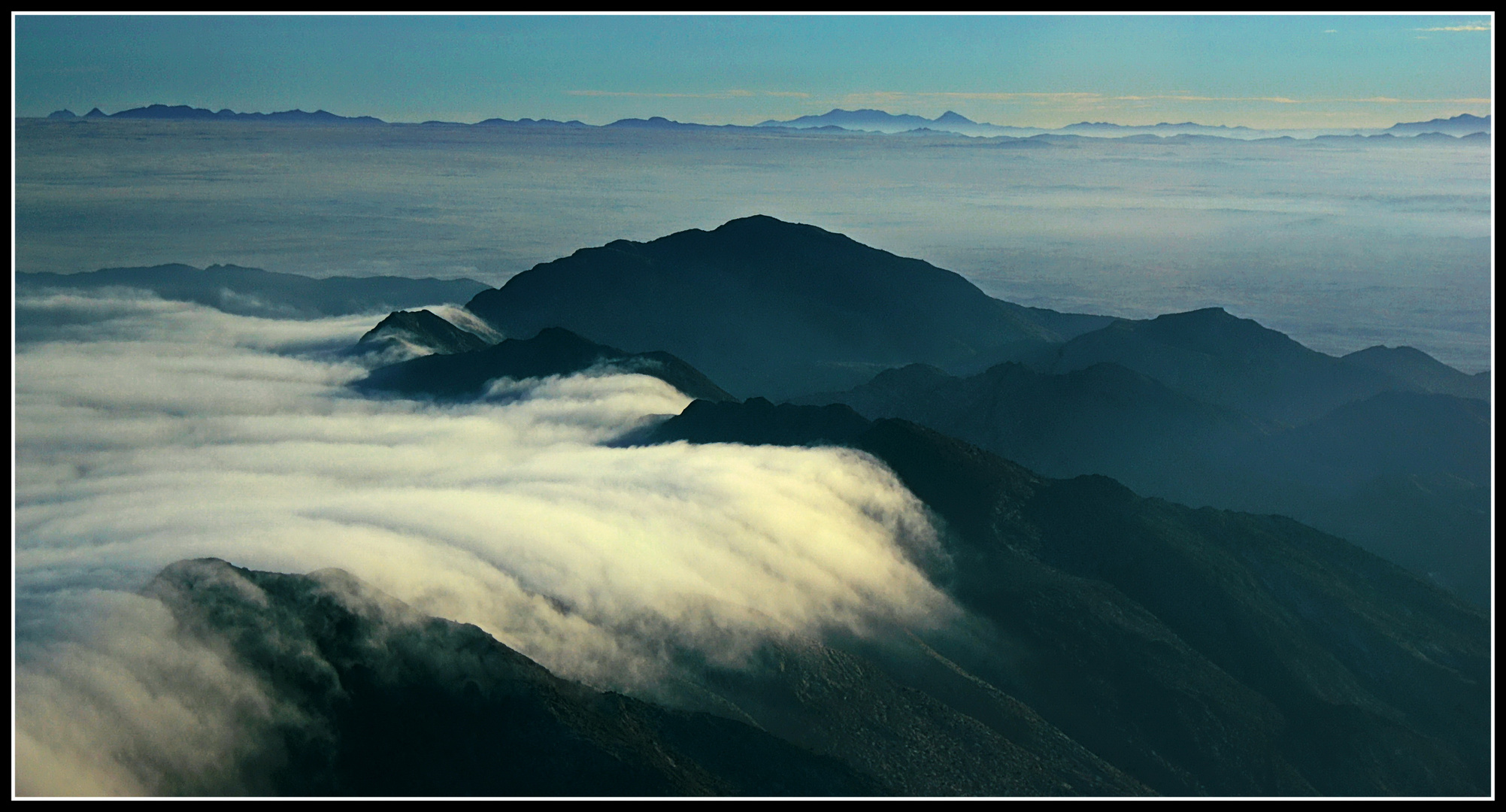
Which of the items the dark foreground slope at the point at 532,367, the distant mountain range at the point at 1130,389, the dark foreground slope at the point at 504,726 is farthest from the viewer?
the dark foreground slope at the point at 532,367

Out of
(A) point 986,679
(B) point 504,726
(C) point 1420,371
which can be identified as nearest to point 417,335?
(A) point 986,679

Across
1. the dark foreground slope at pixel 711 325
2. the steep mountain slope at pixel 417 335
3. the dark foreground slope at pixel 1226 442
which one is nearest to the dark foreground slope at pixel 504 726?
the dark foreground slope at pixel 1226 442

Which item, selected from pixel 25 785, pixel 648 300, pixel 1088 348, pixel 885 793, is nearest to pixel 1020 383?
pixel 1088 348

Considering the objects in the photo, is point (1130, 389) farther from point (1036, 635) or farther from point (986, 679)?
point (986, 679)

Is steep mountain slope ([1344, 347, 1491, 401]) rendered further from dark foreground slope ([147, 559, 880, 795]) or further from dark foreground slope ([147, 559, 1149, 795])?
dark foreground slope ([147, 559, 880, 795])

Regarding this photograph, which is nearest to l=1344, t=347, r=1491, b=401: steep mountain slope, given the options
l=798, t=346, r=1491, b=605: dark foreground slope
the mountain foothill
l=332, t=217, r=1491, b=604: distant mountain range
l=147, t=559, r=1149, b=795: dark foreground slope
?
l=332, t=217, r=1491, b=604: distant mountain range

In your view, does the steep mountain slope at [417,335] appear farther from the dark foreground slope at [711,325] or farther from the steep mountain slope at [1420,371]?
the steep mountain slope at [1420,371]
